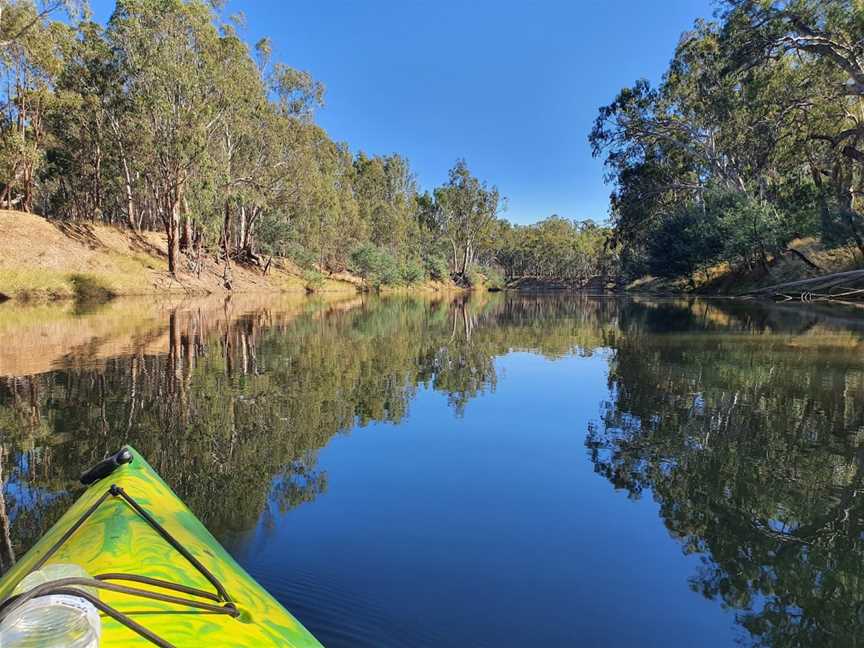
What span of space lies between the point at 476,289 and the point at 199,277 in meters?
45.3

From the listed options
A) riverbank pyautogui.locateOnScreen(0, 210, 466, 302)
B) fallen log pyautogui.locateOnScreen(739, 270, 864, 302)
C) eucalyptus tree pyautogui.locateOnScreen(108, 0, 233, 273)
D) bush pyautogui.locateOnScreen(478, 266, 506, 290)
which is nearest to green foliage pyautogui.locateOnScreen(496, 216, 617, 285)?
bush pyautogui.locateOnScreen(478, 266, 506, 290)

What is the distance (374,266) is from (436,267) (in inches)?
609

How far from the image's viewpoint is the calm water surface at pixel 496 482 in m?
2.95

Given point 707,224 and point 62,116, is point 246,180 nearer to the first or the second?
point 62,116

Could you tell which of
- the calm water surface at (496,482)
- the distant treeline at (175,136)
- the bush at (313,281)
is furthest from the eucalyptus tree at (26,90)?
the calm water surface at (496,482)

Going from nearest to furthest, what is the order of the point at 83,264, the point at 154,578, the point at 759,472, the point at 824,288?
1. the point at 154,578
2. the point at 759,472
3. the point at 824,288
4. the point at 83,264

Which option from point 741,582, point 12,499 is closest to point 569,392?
point 741,582

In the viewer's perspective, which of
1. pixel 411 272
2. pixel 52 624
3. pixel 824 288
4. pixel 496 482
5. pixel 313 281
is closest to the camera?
pixel 52 624

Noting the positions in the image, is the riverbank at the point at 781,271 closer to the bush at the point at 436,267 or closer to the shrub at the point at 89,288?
the bush at the point at 436,267

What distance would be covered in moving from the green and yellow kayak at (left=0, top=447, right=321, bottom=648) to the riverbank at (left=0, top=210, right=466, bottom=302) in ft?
91.5

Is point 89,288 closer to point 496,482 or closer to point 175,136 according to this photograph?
point 175,136

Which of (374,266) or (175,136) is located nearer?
(175,136)

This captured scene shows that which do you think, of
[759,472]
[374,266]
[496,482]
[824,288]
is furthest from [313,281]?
[759,472]

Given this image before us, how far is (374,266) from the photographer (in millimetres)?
54688
